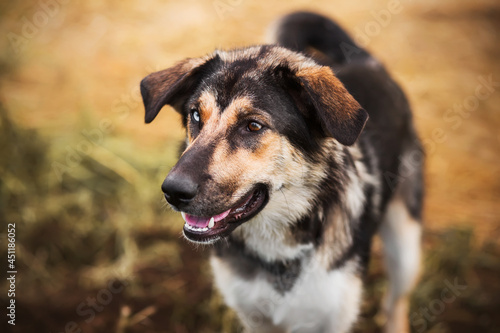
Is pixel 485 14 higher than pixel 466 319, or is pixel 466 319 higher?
pixel 485 14

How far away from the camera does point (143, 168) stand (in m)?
5.39

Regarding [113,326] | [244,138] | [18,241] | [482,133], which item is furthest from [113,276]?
[482,133]

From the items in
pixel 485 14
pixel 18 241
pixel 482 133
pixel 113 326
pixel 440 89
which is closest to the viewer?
pixel 113 326

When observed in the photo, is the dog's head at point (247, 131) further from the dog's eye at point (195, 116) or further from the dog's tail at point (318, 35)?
the dog's tail at point (318, 35)

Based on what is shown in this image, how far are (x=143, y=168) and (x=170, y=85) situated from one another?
2749 mm

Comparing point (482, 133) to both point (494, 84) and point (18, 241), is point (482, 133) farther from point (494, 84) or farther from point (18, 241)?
point (18, 241)

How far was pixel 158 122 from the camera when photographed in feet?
23.6

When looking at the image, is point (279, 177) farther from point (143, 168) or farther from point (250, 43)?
point (250, 43)

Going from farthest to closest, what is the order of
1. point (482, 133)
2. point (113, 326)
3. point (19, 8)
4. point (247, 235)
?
point (19, 8)
point (482, 133)
point (113, 326)
point (247, 235)

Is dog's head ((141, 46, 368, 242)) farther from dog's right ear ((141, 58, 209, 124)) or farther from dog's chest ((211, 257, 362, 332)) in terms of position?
dog's chest ((211, 257, 362, 332))

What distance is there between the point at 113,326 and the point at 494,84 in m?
7.35

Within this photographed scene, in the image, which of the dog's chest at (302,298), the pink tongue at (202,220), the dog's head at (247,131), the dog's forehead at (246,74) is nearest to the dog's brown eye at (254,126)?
the dog's head at (247,131)

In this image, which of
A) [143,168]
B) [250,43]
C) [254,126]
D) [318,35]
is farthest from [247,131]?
[250,43]

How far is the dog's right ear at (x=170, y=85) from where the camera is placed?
2.78 m
